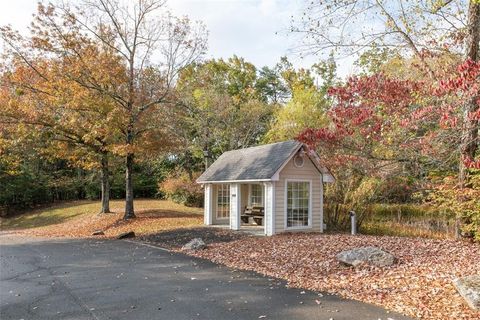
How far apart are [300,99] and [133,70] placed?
429 inches

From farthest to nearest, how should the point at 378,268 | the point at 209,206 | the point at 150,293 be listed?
A: 1. the point at 209,206
2. the point at 378,268
3. the point at 150,293

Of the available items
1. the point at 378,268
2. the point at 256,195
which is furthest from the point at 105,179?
the point at 378,268

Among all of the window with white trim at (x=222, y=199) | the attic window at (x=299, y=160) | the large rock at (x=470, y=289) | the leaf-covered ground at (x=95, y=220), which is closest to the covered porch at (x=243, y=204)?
the window with white trim at (x=222, y=199)

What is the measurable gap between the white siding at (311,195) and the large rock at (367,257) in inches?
208

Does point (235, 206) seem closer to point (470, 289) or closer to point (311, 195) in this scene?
point (311, 195)

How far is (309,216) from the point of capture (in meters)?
14.2

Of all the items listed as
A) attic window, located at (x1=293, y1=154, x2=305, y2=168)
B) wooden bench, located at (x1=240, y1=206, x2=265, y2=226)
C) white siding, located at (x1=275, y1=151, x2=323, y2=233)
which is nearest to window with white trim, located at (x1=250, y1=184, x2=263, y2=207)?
wooden bench, located at (x1=240, y1=206, x2=265, y2=226)

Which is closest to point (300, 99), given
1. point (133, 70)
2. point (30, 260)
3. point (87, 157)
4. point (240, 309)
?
point (133, 70)

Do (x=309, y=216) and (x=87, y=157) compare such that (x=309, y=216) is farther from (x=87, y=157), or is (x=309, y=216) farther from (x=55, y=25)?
(x=55, y=25)

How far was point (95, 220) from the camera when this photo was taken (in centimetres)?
2002

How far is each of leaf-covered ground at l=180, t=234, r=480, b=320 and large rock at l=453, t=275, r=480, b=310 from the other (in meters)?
0.10

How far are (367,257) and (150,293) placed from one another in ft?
14.3

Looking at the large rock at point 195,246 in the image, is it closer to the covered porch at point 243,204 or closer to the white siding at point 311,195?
the white siding at point 311,195

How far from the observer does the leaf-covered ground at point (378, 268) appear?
18.8 ft
